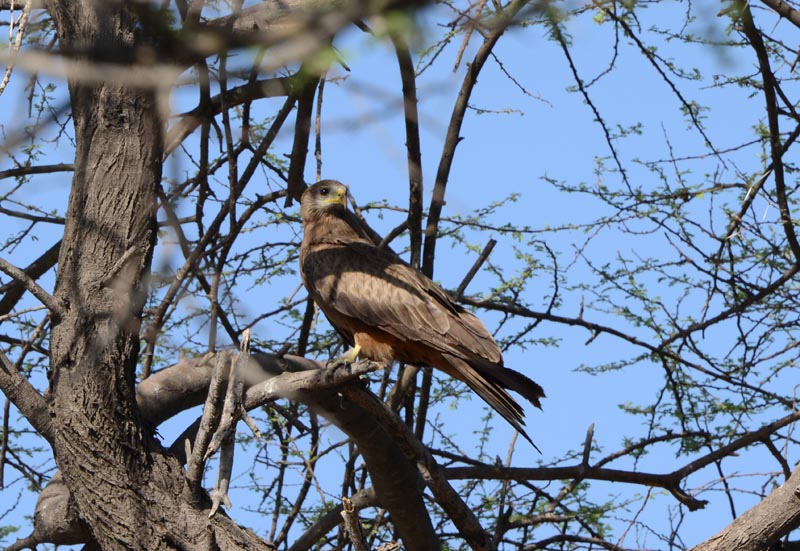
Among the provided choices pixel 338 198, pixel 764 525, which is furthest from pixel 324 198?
pixel 764 525

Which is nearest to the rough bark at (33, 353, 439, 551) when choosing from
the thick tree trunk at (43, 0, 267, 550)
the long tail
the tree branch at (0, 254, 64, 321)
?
the thick tree trunk at (43, 0, 267, 550)

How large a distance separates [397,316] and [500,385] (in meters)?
0.75

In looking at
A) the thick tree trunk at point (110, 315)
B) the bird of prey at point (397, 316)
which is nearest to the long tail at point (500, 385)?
the bird of prey at point (397, 316)

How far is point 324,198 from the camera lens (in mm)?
6215

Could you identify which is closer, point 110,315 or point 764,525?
point 764,525

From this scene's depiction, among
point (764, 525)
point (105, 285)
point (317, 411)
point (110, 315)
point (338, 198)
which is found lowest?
point (764, 525)

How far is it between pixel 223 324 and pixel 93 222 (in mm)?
1395

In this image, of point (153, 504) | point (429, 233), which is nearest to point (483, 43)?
point (429, 233)

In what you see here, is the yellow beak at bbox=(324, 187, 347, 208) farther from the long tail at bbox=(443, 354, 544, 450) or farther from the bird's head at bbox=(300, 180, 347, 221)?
the long tail at bbox=(443, 354, 544, 450)

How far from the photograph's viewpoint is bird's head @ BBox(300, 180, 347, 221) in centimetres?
619

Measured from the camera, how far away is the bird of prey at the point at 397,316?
482 cm

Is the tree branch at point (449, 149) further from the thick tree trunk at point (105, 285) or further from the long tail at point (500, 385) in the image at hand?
the thick tree trunk at point (105, 285)

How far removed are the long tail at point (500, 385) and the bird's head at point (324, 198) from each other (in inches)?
61.6

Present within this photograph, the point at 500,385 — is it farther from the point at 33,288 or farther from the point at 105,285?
the point at 33,288
